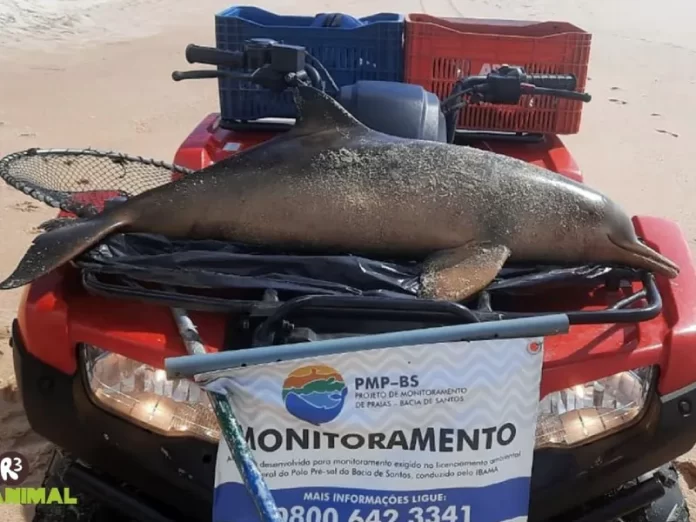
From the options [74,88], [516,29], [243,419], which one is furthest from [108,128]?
[243,419]

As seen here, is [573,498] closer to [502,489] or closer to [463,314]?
[502,489]

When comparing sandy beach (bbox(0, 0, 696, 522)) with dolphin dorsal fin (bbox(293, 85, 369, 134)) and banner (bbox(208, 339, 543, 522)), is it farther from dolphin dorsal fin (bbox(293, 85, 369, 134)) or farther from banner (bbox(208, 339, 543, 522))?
dolphin dorsal fin (bbox(293, 85, 369, 134))

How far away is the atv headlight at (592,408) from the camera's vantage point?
2.34 meters

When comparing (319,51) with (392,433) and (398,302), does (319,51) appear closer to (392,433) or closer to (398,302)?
(398,302)

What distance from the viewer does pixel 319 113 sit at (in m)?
2.70

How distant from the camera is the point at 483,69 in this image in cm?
398

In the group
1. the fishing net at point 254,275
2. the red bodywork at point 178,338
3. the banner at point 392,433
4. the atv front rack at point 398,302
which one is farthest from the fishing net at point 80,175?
the banner at point 392,433

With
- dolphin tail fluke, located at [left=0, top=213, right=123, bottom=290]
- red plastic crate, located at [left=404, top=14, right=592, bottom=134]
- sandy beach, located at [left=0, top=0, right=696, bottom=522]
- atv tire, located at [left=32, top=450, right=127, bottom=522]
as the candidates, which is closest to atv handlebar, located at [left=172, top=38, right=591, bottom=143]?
red plastic crate, located at [left=404, top=14, right=592, bottom=134]

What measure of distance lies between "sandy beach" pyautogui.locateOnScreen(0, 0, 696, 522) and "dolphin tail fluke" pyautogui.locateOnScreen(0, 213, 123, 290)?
1430mm

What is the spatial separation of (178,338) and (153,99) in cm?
826

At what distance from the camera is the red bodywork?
2279 millimetres

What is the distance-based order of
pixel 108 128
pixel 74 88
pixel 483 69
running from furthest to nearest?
1. pixel 74 88
2. pixel 108 128
3. pixel 483 69

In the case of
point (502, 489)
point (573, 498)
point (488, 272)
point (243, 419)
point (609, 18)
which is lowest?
point (609, 18)

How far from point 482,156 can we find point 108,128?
22.5 ft
